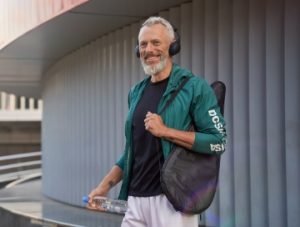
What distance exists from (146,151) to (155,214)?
12.4 inches

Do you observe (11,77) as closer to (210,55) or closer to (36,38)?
(36,38)

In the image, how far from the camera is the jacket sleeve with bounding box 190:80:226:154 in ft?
11.0

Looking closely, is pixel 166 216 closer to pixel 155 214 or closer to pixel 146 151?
pixel 155 214

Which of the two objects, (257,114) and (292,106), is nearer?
(292,106)

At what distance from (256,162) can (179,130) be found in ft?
10.9

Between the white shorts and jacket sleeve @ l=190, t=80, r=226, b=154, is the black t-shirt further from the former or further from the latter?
jacket sleeve @ l=190, t=80, r=226, b=154

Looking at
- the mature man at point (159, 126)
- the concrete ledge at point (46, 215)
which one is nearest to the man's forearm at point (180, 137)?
the mature man at point (159, 126)

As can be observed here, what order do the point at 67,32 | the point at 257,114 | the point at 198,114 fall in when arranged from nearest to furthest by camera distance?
1. the point at 198,114
2. the point at 257,114
3. the point at 67,32

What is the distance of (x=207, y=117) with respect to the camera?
3.37m

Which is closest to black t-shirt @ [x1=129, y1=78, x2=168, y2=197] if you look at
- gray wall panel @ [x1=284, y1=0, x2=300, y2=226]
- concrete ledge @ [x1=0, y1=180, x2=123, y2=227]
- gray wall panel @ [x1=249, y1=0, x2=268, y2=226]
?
gray wall panel @ [x1=284, y1=0, x2=300, y2=226]

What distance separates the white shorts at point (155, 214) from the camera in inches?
133

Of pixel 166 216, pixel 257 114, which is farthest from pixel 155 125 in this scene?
pixel 257 114

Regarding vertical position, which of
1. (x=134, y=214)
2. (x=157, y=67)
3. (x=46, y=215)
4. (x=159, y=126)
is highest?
(x=157, y=67)

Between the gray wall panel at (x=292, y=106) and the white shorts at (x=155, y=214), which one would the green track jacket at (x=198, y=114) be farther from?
the gray wall panel at (x=292, y=106)
